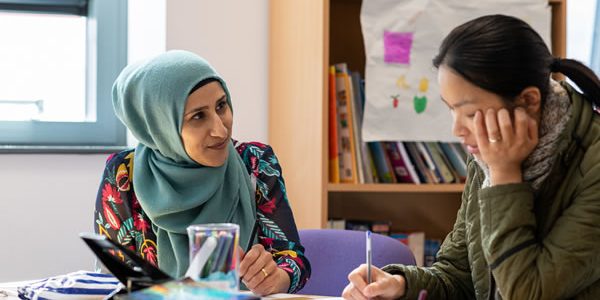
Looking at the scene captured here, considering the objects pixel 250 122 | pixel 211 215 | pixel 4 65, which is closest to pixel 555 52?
pixel 250 122

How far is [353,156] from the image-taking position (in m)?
2.47

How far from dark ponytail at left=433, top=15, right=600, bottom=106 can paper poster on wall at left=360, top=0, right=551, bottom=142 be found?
3.91ft

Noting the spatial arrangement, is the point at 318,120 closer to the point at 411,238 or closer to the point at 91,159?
the point at 411,238

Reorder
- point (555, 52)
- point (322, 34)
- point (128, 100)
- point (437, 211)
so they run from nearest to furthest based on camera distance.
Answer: point (128, 100), point (322, 34), point (555, 52), point (437, 211)

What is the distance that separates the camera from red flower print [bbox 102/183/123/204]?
1.86 meters

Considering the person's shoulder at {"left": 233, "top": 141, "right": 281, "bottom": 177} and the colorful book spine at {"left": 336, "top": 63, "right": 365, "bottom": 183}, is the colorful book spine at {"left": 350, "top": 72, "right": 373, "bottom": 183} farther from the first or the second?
the person's shoulder at {"left": 233, "top": 141, "right": 281, "bottom": 177}

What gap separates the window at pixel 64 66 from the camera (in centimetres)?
270

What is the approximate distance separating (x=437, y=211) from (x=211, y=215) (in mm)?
1253

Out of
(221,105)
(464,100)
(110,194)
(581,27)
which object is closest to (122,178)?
(110,194)

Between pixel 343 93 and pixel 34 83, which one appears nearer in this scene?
pixel 343 93

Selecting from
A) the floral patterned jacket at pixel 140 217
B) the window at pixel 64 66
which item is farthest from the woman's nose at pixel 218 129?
the window at pixel 64 66

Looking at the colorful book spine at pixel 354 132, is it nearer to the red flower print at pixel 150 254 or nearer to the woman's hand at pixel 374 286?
the red flower print at pixel 150 254

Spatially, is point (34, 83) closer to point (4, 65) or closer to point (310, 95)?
point (4, 65)

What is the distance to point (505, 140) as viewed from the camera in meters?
1.23
